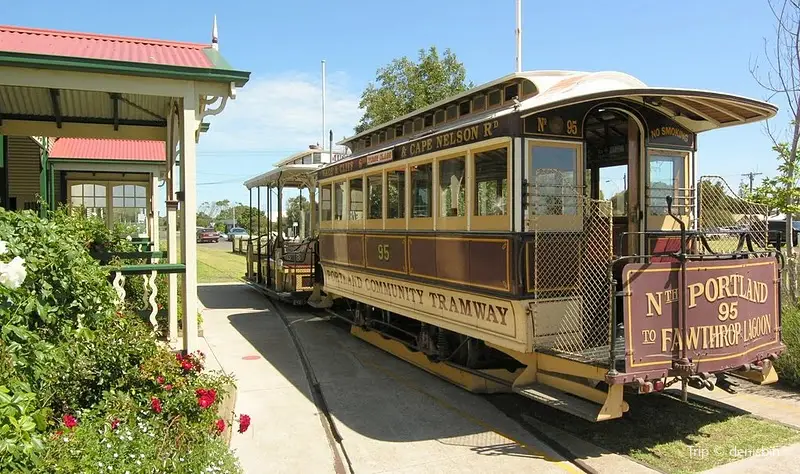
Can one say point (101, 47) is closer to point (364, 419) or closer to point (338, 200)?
point (364, 419)

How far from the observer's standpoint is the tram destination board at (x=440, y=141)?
6.41 meters

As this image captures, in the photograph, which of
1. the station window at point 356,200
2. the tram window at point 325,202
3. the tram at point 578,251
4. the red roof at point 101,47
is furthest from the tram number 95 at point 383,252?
the red roof at point 101,47

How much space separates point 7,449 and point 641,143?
6562mm

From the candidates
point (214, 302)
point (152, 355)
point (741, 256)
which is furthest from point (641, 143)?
point (214, 302)

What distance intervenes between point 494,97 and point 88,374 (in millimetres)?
5240

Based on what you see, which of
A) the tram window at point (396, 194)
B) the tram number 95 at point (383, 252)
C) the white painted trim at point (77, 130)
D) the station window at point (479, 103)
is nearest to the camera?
the station window at point (479, 103)

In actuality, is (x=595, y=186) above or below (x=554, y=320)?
above

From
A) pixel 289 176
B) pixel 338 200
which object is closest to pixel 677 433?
pixel 338 200

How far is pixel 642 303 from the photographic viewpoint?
5.24 m

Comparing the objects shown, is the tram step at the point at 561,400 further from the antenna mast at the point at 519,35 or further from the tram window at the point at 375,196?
the antenna mast at the point at 519,35

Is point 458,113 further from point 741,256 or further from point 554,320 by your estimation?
point 741,256

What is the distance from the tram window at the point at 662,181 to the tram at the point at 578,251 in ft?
0.06

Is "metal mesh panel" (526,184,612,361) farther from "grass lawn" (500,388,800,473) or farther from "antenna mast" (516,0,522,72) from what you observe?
"antenna mast" (516,0,522,72)

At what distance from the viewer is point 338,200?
11203mm
